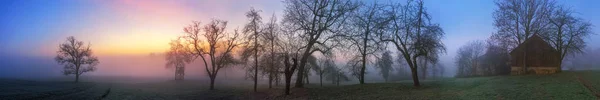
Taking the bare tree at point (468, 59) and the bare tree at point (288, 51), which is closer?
the bare tree at point (288, 51)

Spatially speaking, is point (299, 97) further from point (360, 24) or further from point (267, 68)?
point (360, 24)

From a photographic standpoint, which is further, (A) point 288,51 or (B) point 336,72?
(B) point 336,72

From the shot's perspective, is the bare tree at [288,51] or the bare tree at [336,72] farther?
the bare tree at [336,72]

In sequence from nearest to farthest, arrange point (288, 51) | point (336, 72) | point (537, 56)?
1. point (288, 51)
2. point (537, 56)
3. point (336, 72)

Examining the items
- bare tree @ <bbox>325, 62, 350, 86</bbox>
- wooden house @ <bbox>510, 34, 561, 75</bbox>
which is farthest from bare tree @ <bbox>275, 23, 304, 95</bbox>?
wooden house @ <bbox>510, 34, 561, 75</bbox>

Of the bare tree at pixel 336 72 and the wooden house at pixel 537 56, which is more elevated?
the wooden house at pixel 537 56

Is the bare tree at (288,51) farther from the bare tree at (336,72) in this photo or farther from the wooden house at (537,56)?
the wooden house at (537,56)

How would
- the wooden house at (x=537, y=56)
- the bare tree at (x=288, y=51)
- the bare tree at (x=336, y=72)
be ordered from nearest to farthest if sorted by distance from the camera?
the bare tree at (x=288, y=51) < the wooden house at (x=537, y=56) < the bare tree at (x=336, y=72)

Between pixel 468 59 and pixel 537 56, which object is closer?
pixel 537 56

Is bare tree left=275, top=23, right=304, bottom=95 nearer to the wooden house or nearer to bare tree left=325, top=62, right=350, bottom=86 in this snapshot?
bare tree left=325, top=62, right=350, bottom=86

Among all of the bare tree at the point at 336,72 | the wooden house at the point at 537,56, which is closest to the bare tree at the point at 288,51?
the bare tree at the point at 336,72

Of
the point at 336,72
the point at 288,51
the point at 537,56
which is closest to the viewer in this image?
the point at 288,51

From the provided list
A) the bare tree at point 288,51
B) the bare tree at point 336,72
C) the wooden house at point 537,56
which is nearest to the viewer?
the bare tree at point 288,51

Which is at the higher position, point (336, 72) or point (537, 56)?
point (537, 56)
